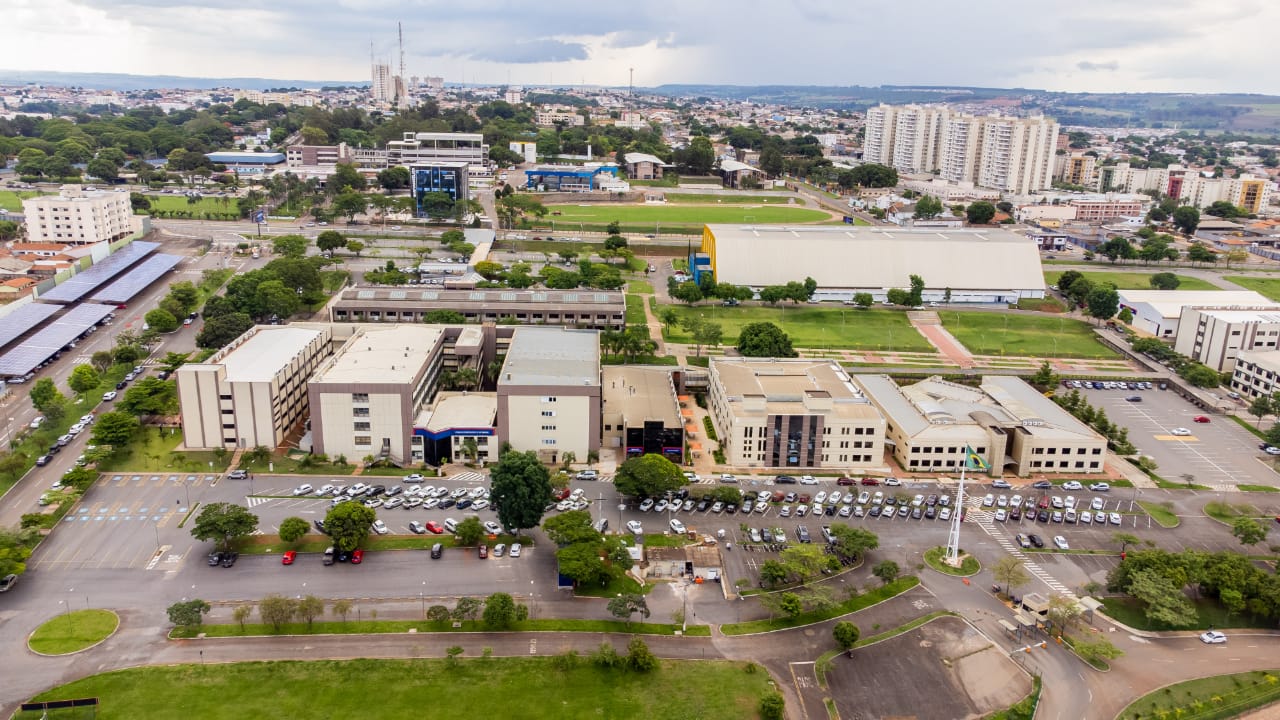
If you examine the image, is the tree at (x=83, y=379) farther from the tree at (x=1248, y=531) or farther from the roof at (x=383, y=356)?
the tree at (x=1248, y=531)

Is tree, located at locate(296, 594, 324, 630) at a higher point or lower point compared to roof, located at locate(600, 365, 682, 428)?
lower

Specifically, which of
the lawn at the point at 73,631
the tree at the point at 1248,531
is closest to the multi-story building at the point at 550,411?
the lawn at the point at 73,631

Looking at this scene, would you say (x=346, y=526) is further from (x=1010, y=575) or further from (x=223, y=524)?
(x=1010, y=575)

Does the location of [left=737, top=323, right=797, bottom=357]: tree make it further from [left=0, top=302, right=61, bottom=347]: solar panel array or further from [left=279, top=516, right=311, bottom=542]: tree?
[left=0, top=302, right=61, bottom=347]: solar panel array

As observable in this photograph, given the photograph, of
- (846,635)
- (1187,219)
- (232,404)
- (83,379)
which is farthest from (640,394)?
(1187,219)

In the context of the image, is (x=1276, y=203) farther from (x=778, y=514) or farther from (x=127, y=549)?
(x=127, y=549)

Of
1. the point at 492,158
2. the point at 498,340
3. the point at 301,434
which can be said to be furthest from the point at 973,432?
the point at 492,158

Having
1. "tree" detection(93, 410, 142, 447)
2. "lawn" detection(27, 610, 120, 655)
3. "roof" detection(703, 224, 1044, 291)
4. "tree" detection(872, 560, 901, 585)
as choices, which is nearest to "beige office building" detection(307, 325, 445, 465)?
"tree" detection(93, 410, 142, 447)
